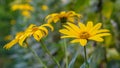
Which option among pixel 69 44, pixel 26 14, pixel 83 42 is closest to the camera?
pixel 83 42

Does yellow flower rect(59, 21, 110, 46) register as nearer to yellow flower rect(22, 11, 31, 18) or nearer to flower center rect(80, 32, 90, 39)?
flower center rect(80, 32, 90, 39)

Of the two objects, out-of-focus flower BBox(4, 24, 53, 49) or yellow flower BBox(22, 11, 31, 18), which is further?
yellow flower BBox(22, 11, 31, 18)

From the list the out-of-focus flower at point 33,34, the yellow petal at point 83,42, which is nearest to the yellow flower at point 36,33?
the out-of-focus flower at point 33,34

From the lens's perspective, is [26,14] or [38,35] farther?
[26,14]

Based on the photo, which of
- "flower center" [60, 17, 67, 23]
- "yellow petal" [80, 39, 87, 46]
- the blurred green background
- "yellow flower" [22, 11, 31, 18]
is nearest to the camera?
"yellow petal" [80, 39, 87, 46]

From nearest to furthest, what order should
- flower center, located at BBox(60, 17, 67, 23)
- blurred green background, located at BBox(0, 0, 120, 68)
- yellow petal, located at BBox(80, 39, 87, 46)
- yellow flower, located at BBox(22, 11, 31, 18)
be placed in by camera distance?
yellow petal, located at BBox(80, 39, 87, 46)
flower center, located at BBox(60, 17, 67, 23)
blurred green background, located at BBox(0, 0, 120, 68)
yellow flower, located at BBox(22, 11, 31, 18)

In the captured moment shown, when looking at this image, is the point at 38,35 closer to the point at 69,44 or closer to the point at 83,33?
the point at 83,33

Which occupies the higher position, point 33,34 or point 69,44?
point 33,34

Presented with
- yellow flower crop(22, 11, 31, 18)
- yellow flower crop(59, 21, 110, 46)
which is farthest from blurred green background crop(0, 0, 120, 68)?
yellow flower crop(59, 21, 110, 46)

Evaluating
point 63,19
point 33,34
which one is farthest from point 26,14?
point 33,34

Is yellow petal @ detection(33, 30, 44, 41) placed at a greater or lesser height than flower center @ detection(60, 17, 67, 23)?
lesser
